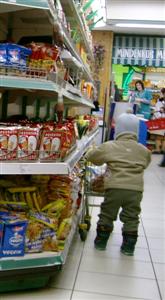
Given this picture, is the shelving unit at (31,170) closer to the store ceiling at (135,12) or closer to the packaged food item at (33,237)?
the packaged food item at (33,237)

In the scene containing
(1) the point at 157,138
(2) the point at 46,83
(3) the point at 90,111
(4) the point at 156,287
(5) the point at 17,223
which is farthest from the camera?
(1) the point at 157,138

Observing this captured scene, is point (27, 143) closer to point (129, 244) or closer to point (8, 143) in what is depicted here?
point (8, 143)

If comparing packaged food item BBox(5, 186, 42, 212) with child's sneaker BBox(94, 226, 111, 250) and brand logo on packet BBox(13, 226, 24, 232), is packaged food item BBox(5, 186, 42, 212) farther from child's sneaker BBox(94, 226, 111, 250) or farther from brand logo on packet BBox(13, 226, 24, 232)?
child's sneaker BBox(94, 226, 111, 250)

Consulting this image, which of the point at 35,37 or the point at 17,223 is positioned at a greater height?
the point at 35,37

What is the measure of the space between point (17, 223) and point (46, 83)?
738mm

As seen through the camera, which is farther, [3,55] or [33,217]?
[33,217]

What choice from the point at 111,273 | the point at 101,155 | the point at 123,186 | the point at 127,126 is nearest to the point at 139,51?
the point at 127,126

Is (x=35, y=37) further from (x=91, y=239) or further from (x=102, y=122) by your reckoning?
(x=102, y=122)

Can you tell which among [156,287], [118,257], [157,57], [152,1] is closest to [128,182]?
[118,257]

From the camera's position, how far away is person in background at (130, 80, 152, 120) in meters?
11.3

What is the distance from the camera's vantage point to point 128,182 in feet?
9.82

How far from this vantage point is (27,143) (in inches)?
78.3

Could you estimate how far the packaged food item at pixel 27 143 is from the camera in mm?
1979

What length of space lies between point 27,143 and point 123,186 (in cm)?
119
